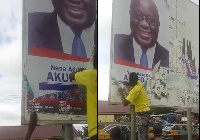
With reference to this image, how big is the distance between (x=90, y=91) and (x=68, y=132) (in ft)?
1.03

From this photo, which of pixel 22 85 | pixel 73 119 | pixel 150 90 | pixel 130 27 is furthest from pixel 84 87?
pixel 150 90

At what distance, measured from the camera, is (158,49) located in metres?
3.32

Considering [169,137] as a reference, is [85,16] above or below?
above

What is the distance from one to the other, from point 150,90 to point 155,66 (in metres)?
0.25

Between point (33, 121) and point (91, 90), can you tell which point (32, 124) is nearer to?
point (33, 121)

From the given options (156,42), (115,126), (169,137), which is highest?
(156,42)

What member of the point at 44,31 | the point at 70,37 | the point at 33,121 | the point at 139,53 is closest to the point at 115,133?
the point at 33,121

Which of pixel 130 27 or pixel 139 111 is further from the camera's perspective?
pixel 130 27

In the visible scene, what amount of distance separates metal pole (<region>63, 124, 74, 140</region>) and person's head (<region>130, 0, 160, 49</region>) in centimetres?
117

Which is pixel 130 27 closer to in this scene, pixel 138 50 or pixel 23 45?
pixel 138 50

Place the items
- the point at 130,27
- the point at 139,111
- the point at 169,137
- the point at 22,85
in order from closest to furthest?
1. the point at 22,85
2. the point at 139,111
3. the point at 130,27
4. the point at 169,137

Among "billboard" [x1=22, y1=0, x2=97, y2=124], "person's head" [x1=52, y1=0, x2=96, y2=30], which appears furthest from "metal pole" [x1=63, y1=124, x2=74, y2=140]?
"person's head" [x1=52, y1=0, x2=96, y2=30]

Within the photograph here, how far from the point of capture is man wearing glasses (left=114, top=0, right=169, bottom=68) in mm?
2883

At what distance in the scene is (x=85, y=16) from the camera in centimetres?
223
